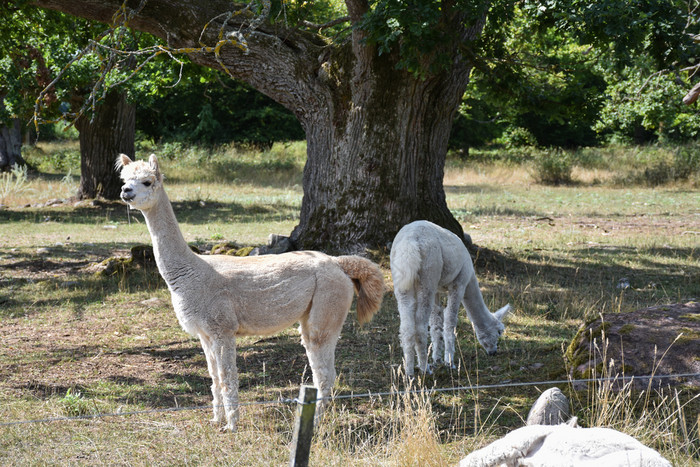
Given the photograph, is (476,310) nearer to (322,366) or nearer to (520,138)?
(322,366)

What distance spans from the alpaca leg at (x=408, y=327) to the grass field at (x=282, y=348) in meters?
0.35

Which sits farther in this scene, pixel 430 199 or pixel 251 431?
pixel 430 199

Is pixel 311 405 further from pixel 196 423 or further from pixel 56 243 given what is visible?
pixel 56 243

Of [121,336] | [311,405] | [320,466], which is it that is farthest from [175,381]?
[311,405]

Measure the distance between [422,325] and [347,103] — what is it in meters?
5.85

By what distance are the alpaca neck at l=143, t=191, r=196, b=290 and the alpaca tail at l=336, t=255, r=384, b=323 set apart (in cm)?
134

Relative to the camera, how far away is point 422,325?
697cm

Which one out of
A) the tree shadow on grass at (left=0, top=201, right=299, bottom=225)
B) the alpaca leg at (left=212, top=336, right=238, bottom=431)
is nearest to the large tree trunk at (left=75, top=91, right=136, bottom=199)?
the tree shadow on grass at (left=0, top=201, right=299, bottom=225)

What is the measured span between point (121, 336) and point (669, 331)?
632 centimetres

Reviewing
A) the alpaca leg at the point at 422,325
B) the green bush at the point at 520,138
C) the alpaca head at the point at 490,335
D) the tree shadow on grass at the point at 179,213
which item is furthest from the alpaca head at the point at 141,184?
the green bush at the point at 520,138

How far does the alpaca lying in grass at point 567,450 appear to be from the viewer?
11.8 ft

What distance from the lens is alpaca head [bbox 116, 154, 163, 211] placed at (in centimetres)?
529

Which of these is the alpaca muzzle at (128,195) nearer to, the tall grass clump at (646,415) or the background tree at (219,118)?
the tall grass clump at (646,415)

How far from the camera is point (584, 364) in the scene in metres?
5.92
